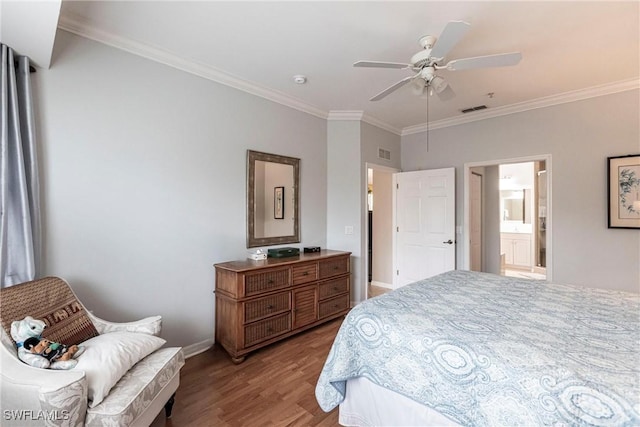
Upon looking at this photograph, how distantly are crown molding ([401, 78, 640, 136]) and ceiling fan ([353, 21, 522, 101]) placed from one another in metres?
1.97

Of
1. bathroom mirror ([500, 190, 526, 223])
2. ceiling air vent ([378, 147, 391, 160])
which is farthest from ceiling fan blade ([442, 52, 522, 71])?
bathroom mirror ([500, 190, 526, 223])

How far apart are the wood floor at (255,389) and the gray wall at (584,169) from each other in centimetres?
306

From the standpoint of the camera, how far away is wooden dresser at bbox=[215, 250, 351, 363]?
102 inches

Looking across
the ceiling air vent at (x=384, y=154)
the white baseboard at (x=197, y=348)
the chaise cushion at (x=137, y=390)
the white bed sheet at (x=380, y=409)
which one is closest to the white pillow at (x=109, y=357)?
the chaise cushion at (x=137, y=390)

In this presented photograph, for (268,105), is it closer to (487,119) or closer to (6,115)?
(6,115)

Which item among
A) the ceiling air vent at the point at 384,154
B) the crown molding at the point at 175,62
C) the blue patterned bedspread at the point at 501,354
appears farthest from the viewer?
the ceiling air vent at the point at 384,154

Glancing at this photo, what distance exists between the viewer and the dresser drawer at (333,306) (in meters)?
3.32

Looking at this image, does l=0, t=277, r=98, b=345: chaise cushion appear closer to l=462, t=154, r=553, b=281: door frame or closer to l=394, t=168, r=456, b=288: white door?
l=394, t=168, r=456, b=288: white door

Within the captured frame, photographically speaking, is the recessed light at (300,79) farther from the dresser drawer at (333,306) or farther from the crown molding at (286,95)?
the dresser drawer at (333,306)

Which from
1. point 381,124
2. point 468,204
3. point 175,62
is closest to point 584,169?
point 468,204

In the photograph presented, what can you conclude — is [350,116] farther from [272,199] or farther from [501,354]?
[501,354]

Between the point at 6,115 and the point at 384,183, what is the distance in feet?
14.7

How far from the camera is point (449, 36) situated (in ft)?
5.61

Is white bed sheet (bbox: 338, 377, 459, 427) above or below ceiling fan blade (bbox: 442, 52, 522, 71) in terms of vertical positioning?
below
